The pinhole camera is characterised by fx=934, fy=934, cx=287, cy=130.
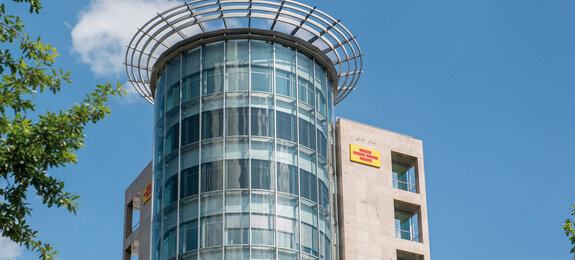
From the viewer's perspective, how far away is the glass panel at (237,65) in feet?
186

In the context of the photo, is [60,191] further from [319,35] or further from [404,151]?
[404,151]

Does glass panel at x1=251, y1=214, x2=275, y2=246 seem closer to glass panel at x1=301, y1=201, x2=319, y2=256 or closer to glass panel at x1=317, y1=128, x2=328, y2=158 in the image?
glass panel at x1=301, y1=201, x2=319, y2=256

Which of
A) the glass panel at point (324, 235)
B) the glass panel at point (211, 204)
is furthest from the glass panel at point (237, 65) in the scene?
the glass panel at point (324, 235)

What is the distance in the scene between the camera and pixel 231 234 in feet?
173

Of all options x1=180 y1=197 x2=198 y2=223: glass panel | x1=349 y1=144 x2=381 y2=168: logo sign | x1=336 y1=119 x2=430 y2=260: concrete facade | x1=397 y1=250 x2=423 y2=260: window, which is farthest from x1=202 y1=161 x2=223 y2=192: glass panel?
x1=397 y1=250 x2=423 y2=260: window

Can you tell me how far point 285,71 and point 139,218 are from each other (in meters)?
20.0

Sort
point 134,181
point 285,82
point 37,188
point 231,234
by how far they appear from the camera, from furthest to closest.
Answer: point 134,181
point 285,82
point 231,234
point 37,188

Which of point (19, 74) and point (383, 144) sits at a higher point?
point (383, 144)

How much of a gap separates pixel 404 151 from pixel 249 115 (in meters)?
13.3

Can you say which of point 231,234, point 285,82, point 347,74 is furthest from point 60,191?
point 347,74

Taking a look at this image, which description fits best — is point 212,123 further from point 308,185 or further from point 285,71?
point 308,185

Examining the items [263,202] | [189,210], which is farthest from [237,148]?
[189,210]

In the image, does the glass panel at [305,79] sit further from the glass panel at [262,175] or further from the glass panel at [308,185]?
the glass panel at [262,175]

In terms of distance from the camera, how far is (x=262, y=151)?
180 feet
